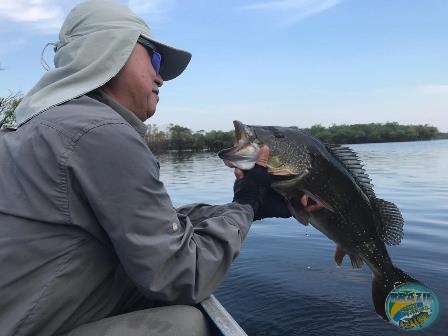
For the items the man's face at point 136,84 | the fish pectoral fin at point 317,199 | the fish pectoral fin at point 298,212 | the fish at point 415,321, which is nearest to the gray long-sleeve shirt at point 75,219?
the man's face at point 136,84

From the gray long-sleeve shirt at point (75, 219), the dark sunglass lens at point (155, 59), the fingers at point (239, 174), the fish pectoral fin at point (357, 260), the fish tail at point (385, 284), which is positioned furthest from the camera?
the fish pectoral fin at point (357, 260)

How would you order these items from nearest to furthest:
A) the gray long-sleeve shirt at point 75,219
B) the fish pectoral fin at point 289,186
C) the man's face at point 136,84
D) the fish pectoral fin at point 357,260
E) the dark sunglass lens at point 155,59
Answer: the gray long-sleeve shirt at point 75,219
the man's face at point 136,84
the dark sunglass lens at point 155,59
the fish pectoral fin at point 289,186
the fish pectoral fin at point 357,260

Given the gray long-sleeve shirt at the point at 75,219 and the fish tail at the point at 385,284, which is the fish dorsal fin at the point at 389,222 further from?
the gray long-sleeve shirt at the point at 75,219

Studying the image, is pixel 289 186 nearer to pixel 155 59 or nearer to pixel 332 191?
pixel 332 191

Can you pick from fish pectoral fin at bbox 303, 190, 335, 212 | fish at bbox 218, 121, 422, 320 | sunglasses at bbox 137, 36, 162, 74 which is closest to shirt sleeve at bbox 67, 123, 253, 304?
sunglasses at bbox 137, 36, 162, 74

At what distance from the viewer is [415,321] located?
10.4 feet

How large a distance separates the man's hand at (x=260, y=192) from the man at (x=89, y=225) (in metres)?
0.69

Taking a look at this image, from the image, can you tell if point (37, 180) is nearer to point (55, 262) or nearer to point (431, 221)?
point (55, 262)

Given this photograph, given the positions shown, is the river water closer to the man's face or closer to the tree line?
the man's face

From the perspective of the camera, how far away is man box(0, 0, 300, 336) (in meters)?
1.94

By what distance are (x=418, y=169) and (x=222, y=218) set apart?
66.4 ft

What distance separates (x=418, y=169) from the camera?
20.7 m

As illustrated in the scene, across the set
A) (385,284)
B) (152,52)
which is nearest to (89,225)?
(152,52)

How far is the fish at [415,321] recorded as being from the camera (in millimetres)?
3160
